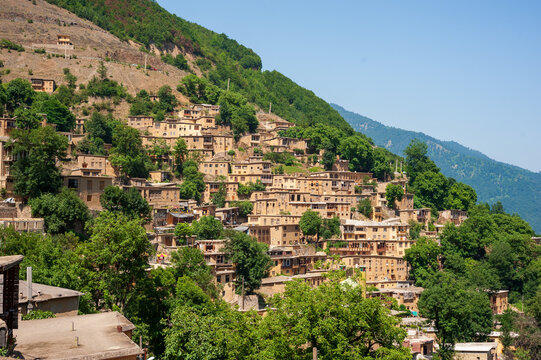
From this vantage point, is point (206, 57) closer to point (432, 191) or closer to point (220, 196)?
point (432, 191)

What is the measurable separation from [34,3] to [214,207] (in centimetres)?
7817

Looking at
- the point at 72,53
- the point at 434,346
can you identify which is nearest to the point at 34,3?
the point at 72,53

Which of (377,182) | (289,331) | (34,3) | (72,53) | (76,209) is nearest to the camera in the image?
(289,331)

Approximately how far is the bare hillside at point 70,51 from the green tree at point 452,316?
2347 inches

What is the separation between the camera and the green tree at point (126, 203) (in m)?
59.2

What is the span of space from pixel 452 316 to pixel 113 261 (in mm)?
35064

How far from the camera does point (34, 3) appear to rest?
130 metres

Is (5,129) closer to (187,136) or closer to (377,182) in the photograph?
(187,136)

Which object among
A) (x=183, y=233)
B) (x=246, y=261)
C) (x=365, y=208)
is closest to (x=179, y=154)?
(x=183, y=233)

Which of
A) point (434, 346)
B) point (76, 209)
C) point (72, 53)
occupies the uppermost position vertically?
point (72, 53)

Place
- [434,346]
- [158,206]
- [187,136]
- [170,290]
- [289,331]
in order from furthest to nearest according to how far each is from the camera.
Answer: [187,136] < [158,206] < [434,346] < [170,290] < [289,331]

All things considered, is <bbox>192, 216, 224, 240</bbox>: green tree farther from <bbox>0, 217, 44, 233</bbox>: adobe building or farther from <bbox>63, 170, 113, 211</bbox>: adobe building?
<bbox>0, 217, 44, 233</bbox>: adobe building

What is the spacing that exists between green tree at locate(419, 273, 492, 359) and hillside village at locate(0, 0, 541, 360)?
0.57 meters

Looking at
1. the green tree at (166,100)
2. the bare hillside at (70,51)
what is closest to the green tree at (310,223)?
the green tree at (166,100)
